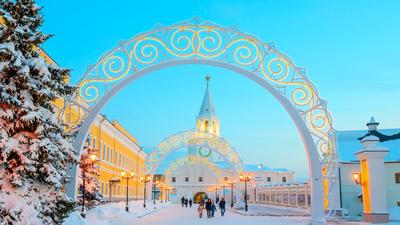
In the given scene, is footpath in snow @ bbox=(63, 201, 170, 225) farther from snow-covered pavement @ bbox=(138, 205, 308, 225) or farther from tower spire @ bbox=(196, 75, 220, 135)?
tower spire @ bbox=(196, 75, 220, 135)

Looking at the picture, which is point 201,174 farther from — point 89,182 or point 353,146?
point 89,182

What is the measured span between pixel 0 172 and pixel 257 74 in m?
13.0

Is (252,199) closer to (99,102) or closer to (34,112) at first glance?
(99,102)

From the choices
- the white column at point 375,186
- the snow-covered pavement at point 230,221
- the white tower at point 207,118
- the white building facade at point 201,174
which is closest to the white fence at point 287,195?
the snow-covered pavement at point 230,221

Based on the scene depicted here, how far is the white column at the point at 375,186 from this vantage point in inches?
930

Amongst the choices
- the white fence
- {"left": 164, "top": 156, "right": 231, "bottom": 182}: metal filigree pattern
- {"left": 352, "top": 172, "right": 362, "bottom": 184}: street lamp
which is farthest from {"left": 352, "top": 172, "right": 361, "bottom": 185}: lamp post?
{"left": 164, "top": 156, "right": 231, "bottom": 182}: metal filigree pattern

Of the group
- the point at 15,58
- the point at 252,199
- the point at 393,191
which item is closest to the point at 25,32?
the point at 15,58

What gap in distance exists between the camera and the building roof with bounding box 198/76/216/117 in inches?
4262

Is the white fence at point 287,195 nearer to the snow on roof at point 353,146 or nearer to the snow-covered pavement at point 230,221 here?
the snow on roof at point 353,146

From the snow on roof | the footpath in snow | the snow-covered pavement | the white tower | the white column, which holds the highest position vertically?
the white tower

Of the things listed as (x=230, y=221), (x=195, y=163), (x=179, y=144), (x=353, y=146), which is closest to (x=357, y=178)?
(x=230, y=221)

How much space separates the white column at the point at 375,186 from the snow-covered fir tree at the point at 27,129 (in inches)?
650

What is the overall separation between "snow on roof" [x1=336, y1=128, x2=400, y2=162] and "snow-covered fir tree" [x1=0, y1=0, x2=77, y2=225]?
23808 millimetres

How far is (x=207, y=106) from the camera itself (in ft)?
358
